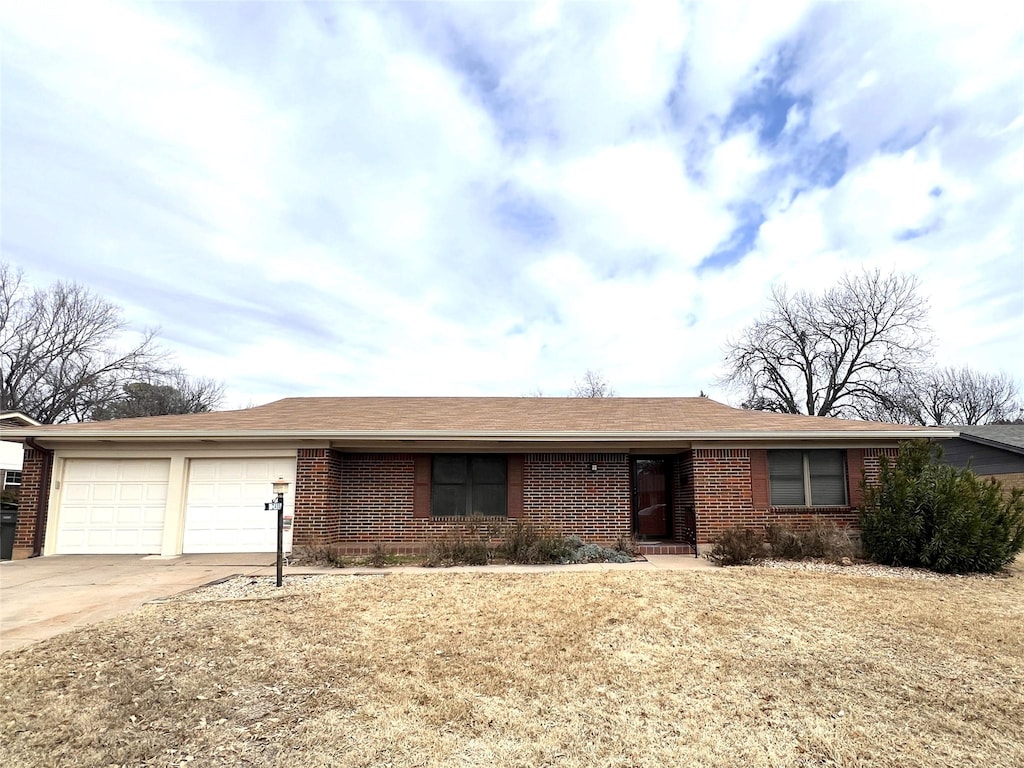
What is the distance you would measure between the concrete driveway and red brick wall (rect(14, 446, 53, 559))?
41 centimetres

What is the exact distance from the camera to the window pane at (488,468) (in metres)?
12.6

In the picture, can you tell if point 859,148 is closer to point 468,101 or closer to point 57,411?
point 468,101

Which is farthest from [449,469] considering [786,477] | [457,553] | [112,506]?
[786,477]

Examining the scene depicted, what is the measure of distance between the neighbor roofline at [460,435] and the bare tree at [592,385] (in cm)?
3139

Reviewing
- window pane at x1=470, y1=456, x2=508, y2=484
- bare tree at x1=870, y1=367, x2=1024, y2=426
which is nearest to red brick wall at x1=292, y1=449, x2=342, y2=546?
window pane at x1=470, y1=456, x2=508, y2=484

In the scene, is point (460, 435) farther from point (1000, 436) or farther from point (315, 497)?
point (1000, 436)

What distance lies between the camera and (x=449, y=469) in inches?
496

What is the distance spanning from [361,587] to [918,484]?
9052 mm

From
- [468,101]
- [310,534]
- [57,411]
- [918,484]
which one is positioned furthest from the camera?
[57,411]

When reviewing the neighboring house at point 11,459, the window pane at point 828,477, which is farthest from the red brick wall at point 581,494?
the neighboring house at point 11,459

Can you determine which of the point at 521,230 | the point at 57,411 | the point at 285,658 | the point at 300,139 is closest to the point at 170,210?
the point at 300,139

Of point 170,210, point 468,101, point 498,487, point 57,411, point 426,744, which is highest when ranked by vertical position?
point 468,101

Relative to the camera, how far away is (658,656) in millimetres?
5230

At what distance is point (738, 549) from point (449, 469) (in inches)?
235
